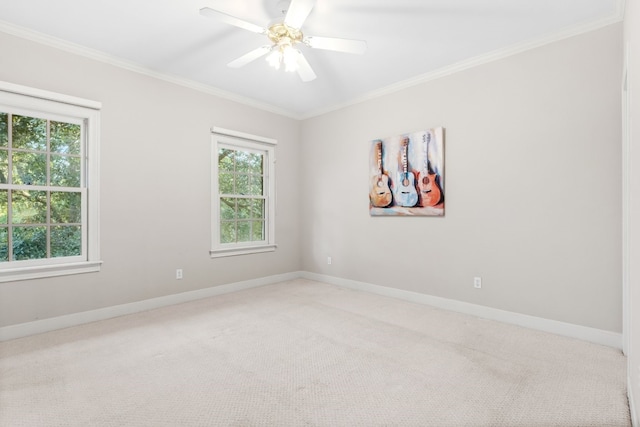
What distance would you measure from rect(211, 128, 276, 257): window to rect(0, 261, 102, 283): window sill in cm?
131

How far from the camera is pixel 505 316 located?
314cm

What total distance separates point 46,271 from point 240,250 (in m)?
2.04

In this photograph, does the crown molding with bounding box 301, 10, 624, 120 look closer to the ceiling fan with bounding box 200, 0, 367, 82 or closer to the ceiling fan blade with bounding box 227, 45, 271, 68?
the ceiling fan with bounding box 200, 0, 367, 82

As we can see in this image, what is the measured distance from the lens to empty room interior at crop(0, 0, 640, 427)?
1943 millimetres

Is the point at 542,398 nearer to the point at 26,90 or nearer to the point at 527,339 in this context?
the point at 527,339

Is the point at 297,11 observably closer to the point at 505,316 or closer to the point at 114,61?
the point at 114,61

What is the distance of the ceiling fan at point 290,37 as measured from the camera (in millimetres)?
2156

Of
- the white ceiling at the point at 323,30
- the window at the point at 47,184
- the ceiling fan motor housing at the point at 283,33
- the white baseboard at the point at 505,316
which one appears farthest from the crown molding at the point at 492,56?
the window at the point at 47,184

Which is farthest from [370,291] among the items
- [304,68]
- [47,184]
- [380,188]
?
[47,184]

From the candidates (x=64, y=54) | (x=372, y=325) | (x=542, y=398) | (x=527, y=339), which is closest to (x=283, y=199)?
(x=372, y=325)

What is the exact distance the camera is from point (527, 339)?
272 centimetres

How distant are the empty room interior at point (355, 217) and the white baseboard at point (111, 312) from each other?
0.02 m

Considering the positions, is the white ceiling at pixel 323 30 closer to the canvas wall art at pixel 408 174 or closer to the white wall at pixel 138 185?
the white wall at pixel 138 185

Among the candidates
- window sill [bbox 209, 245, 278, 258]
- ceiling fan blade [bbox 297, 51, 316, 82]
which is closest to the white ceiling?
ceiling fan blade [bbox 297, 51, 316, 82]
